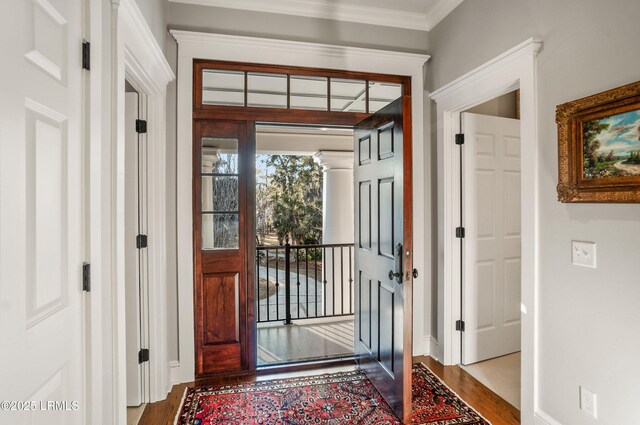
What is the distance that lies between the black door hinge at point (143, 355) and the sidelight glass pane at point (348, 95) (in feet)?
7.59

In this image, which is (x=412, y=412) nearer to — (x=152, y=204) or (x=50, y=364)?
(x=50, y=364)

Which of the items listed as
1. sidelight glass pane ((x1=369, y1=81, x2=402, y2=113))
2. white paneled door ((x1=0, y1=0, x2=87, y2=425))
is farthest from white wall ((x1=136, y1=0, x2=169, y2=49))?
sidelight glass pane ((x1=369, y1=81, x2=402, y2=113))

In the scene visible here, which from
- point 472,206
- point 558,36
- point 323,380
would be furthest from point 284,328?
point 558,36

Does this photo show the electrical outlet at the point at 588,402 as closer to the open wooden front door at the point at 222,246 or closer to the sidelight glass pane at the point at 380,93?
the open wooden front door at the point at 222,246

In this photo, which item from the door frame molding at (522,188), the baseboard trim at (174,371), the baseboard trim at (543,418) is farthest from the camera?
the baseboard trim at (174,371)

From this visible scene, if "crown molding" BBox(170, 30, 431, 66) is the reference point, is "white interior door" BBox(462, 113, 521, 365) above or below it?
below

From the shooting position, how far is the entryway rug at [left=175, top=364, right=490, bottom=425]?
2174mm

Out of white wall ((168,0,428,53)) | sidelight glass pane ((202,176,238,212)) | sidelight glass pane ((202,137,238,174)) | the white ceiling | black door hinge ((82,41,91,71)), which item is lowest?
sidelight glass pane ((202,176,238,212))

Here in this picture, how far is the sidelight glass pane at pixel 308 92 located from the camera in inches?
115

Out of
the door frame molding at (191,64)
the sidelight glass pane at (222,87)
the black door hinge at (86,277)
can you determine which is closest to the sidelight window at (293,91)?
the sidelight glass pane at (222,87)

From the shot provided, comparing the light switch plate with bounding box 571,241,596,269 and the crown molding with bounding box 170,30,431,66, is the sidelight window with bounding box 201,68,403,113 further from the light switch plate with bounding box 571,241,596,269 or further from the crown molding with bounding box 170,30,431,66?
the light switch plate with bounding box 571,241,596,269

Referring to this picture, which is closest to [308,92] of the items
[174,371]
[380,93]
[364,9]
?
[380,93]

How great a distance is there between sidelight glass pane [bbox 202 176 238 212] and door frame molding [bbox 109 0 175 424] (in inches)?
12.7

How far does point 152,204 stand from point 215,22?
4.92 feet
